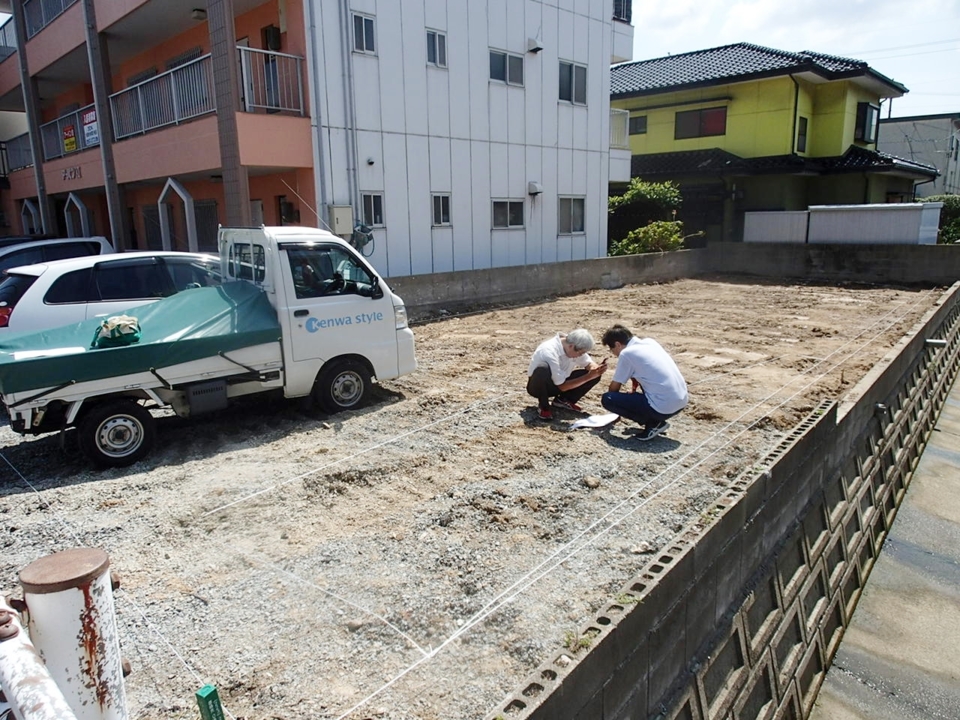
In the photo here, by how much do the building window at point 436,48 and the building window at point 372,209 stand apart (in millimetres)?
2997

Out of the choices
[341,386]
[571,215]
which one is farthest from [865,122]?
[341,386]

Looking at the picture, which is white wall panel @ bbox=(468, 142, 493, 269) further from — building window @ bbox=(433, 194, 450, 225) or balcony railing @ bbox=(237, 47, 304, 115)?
balcony railing @ bbox=(237, 47, 304, 115)

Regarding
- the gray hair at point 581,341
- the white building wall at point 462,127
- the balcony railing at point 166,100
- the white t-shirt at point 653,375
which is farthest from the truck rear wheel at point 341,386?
the balcony railing at point 166,100

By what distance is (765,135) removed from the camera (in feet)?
74.9

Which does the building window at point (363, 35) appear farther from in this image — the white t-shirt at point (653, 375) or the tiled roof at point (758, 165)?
the tiled roof at point (758, 165)

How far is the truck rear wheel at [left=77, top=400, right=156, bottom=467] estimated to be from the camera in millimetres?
5301

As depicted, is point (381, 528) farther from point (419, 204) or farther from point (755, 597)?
point (419, 204)

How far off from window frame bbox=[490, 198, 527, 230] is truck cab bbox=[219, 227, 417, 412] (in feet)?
27.8

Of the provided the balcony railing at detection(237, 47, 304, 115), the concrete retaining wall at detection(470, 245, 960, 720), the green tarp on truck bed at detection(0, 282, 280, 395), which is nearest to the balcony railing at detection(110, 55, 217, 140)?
the balcony railing at detection(237, 47, 304, 115)

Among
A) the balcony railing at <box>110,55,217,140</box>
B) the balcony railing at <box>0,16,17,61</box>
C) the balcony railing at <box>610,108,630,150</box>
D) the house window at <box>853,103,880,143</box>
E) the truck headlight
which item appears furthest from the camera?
the house window at <box>853,103,880,143</box>

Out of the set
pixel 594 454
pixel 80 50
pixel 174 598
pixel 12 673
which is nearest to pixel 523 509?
pixel 594 454

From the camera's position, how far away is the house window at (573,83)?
53.7ft

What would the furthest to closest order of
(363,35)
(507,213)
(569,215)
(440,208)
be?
(569,215)
(507,213)
(440,208)
(363,35)

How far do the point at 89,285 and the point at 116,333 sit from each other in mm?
2179
